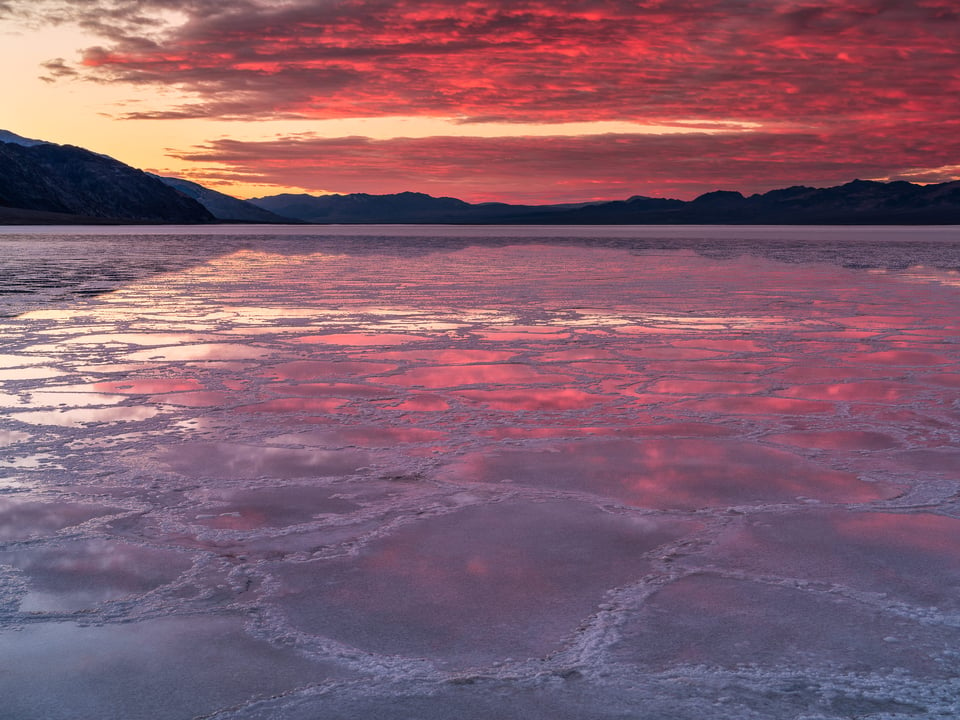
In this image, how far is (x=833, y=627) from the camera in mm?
2881

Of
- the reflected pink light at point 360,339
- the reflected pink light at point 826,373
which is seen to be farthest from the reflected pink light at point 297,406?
the reflected pink light at point 826,373

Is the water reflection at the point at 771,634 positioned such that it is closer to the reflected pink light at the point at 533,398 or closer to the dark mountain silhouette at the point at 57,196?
the reflected pink light at the point at 533,398

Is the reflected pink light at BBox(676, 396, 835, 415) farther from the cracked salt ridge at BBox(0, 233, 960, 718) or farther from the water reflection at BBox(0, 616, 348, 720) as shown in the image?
the water reflection at BBox(0, 616, 348, 720)

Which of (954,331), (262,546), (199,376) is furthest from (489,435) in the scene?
(954,331)

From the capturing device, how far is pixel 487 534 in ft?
12.4

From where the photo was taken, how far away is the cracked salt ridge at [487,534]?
2543 mm

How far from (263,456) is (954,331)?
8.36m

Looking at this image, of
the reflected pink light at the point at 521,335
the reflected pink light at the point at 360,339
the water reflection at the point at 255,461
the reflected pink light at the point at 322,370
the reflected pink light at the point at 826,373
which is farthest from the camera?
the reflected pink light at the point at 521,335

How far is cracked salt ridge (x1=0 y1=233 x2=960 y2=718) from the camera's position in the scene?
2.54 meters

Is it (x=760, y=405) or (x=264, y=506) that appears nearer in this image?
(x=264, y=506)

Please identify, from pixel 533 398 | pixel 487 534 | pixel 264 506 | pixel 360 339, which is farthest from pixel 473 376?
pixel 487 534

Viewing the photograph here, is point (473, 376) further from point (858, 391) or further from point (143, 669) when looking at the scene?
point (143, 669)

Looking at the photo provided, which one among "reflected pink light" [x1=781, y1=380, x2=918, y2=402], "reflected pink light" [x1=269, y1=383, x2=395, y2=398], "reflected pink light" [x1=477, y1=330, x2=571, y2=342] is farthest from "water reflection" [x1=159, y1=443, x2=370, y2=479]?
"reflected pink light" [x1=477, y1=330, x2=571, y2=342]

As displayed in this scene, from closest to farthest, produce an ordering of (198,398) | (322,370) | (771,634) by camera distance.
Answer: (771,634)
(198,398)
(322,370)
